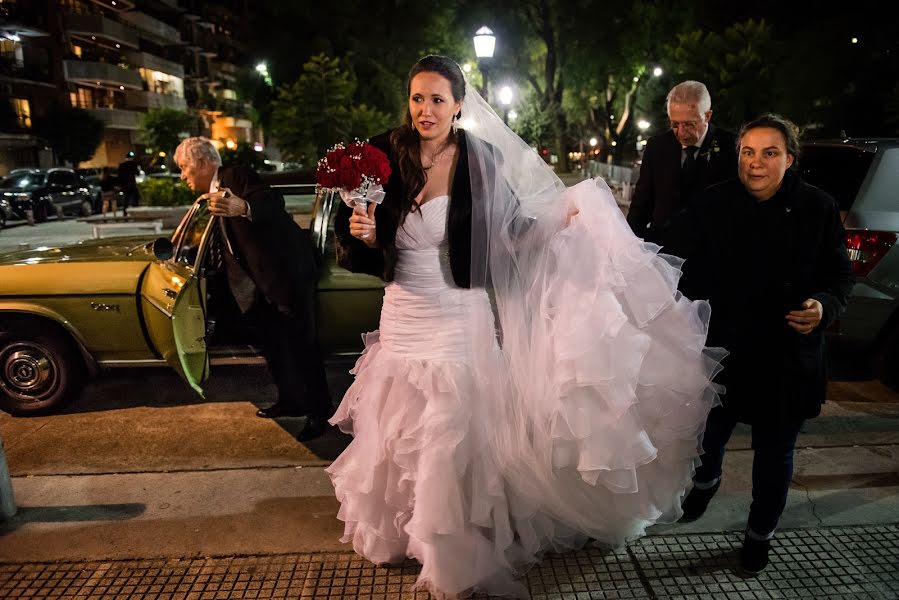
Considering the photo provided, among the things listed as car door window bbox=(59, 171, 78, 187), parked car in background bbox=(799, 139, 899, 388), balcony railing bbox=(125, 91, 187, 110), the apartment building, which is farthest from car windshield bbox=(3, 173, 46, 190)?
balcony railing bbox=(125, 91, 187, 110)

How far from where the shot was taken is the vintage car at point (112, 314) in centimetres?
450

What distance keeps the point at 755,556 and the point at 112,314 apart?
4135mm

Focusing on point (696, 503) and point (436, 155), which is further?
point (696, 503)

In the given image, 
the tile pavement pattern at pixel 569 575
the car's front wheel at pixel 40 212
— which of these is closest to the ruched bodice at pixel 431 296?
the tile pavement pattern at pixel 569 575

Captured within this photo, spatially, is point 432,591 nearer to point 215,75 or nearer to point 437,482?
point 437,482

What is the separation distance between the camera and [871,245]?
15.8 ft

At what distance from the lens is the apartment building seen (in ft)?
126

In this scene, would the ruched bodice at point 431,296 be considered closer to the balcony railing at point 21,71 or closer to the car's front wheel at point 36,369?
the car's front wheel at point 36,369

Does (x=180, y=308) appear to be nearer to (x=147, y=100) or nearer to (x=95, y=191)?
(x=95, y=191)

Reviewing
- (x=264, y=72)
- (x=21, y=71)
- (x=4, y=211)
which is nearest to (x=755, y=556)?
(x=4, y=211)

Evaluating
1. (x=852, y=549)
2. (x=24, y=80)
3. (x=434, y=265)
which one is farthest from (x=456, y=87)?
(x=24, y=80)

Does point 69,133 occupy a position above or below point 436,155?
below

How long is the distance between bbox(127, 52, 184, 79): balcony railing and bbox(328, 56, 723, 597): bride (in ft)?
191

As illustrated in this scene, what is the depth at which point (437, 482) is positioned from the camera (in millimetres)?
2637
